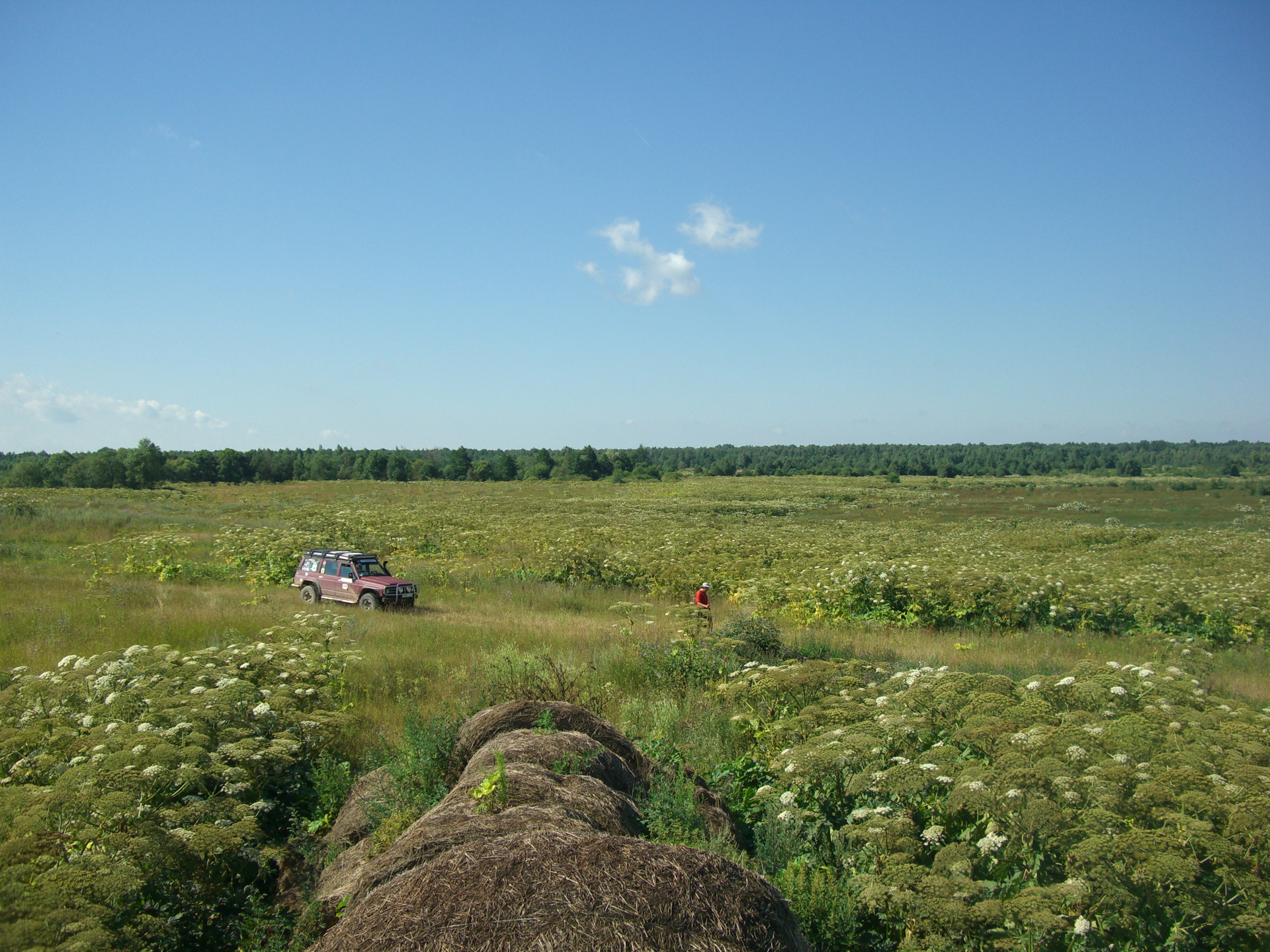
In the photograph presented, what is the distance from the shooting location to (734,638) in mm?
11750

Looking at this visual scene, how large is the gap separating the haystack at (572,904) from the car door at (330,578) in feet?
55.9

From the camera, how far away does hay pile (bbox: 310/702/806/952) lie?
311cm

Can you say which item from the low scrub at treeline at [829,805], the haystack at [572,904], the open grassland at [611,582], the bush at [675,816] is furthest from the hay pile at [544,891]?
the open grassland at [611,582]

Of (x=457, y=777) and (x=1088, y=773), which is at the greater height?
(x=1088, y=773)

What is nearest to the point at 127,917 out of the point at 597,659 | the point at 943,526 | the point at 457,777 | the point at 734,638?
the point at 457,777

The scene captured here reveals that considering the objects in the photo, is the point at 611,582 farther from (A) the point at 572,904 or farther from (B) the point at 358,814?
(A) the point at 572,904

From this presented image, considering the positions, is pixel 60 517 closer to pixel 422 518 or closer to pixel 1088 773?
pixel 422 518

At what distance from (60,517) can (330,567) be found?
24.6 metres

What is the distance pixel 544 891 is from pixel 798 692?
5162 millimetres

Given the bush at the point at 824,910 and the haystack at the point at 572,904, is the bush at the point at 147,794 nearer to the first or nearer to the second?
the haystack at the point at 572,904

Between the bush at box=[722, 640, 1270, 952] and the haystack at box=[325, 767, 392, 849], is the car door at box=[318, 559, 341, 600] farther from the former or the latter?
the bush at box=[722, 640, 1270, 952]

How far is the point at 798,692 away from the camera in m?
7.87

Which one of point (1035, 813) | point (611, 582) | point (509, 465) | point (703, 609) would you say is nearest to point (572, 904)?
point (1035, 813)

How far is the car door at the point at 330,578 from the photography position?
1911 cm
